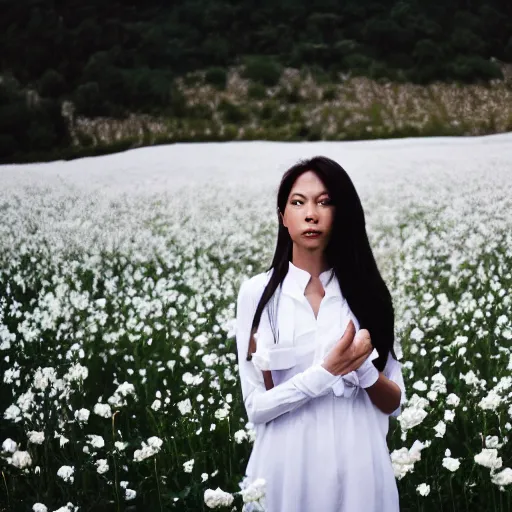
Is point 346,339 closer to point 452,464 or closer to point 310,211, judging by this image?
point 310,211

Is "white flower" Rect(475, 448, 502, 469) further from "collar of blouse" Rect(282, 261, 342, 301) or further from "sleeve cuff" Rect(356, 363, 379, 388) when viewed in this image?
"collar of blouse" Rect(282, 261, 342, 301)

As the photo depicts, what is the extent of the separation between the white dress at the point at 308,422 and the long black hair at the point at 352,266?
6cm

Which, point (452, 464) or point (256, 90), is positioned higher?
point (256, 90)

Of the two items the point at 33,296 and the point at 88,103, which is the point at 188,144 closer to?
the point at 88,103

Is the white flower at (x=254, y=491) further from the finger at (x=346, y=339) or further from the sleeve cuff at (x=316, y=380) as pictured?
the finger at (x=346, y=339)

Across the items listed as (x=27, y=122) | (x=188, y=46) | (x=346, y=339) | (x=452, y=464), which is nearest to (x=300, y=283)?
(x=346, y=339)

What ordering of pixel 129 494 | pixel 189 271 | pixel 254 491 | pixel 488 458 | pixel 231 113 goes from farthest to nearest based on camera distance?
pixel 231 113 < pixel 189 271 < pixel 129 494 < pixel 488 458 < pixel 254 491

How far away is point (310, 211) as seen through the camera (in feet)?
6.31

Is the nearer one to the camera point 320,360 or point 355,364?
Answer: point 355,364

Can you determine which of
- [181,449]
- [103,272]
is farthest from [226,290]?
[181,449]

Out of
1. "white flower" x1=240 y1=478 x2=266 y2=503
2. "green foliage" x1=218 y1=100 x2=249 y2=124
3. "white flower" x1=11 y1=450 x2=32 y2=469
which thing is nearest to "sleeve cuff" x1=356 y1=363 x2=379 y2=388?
"white flower" x1=240 y1=478 x2=266 y2=503

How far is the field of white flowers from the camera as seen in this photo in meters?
2.93

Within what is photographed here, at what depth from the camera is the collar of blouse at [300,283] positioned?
190cm

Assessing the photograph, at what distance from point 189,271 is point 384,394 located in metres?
1.84
